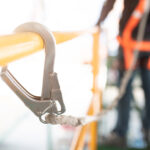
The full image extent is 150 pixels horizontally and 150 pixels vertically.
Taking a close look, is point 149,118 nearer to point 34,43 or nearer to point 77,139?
point 77,139

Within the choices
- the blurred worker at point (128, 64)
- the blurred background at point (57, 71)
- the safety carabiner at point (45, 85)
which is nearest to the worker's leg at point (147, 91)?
the blurred worker at point (128, 64)

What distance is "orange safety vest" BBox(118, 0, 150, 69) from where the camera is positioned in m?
1.60

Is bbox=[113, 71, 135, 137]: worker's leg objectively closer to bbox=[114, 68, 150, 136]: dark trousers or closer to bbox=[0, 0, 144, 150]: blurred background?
bbox=[114, 68, 150, 136]: dark trousers

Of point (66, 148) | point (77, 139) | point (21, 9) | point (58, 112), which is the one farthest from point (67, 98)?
point (66, 148)

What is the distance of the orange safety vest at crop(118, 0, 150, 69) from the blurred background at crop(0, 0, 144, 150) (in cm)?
8

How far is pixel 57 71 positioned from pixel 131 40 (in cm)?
124

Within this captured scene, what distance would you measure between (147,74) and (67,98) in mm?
1247

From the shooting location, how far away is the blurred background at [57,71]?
68 centimetres

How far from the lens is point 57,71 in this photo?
59 centimetres

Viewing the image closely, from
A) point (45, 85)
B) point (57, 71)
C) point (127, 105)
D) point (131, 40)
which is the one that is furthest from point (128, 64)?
point (45, 85)

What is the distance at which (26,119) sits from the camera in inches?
54.0

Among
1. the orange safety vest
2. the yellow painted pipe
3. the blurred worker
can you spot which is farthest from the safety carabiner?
the orange safety vest

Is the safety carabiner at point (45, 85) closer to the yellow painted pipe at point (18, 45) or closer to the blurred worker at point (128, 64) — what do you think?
the yellow painted pipe at point (18, 45)

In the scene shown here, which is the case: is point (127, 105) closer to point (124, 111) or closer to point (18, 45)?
point (124, 111)
